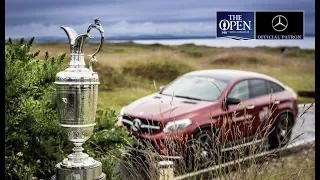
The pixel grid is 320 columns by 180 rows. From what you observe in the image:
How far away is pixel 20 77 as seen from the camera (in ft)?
9.50

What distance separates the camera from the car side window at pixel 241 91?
5.24 metres

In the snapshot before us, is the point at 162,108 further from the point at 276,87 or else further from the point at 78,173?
the point at 78,173

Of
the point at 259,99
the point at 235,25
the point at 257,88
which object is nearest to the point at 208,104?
the point at 259,99

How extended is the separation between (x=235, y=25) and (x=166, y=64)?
1.76 m

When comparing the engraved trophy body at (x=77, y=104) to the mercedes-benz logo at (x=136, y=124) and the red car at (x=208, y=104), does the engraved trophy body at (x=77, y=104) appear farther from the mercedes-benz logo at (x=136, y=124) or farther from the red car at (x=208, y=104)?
the mercedes-benz logo at (x=136, y=124)

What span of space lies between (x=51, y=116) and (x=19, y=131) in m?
0.22

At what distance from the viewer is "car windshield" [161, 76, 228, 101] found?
509 cm

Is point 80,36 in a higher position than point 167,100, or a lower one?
higher
